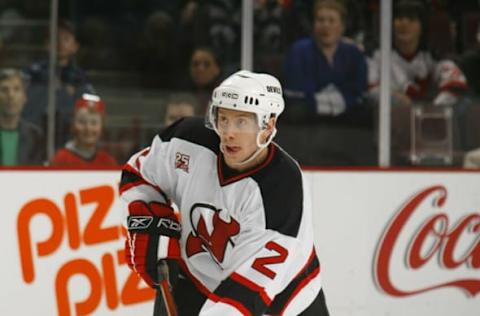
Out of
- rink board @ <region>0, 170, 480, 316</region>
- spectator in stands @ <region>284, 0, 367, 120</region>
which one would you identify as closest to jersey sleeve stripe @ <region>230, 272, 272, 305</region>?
rink board @ <region>0, 170, 480, 316</region>

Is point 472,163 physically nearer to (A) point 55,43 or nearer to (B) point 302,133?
(B) point 302,133

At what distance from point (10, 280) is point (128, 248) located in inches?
49.8

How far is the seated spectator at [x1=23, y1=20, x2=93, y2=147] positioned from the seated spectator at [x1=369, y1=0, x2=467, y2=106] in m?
1.12

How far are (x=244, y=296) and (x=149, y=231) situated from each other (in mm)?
379

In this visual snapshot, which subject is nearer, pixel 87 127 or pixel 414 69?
pixel 87 127

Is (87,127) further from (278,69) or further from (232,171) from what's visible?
(232,171)

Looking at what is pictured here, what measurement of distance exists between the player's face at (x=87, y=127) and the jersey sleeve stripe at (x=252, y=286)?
1.93 meters

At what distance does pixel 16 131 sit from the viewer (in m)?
4.48

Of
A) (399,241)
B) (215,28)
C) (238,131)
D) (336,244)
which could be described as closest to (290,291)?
(238,131)

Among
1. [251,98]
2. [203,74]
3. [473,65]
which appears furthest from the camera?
[473,65]

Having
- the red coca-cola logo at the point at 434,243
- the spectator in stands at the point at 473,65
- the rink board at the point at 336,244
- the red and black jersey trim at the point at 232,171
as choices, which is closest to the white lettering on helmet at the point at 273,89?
the red and black jersey trim at the point at 232,171

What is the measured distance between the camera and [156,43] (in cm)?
474

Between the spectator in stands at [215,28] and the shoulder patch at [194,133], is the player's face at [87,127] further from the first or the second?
the shoulder patch at [194,133]

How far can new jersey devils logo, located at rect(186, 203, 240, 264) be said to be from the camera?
112 inches
